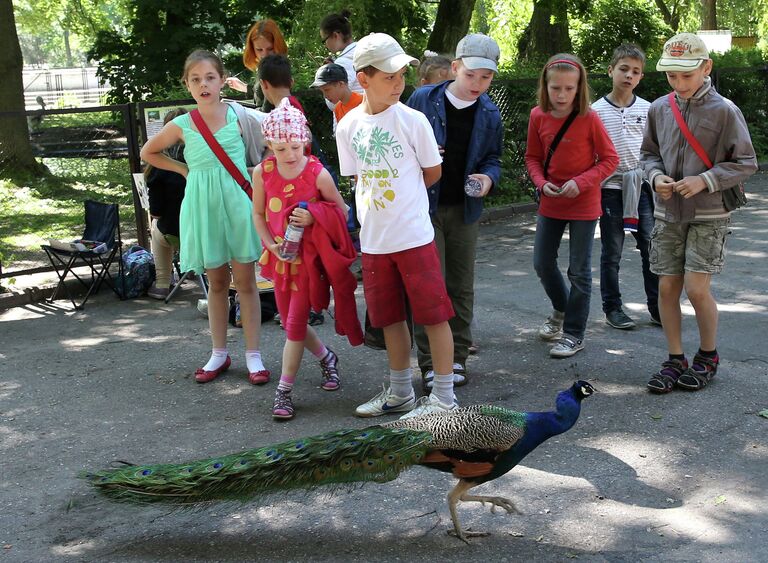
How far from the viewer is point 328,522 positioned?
4160mm

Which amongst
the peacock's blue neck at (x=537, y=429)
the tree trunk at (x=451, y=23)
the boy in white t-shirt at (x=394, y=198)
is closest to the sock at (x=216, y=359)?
the boy in white t-shirt at (x=394, y=198)

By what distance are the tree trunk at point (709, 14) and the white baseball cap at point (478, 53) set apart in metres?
29.4

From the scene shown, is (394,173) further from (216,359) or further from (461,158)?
(216,359)

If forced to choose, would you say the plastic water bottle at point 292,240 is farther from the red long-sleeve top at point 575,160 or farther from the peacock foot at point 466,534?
the peacock foot at point 466,534

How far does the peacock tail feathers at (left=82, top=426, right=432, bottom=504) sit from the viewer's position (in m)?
3.87

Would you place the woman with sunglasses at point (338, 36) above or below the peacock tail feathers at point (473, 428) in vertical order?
above

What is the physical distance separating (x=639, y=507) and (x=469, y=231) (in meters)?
2.12

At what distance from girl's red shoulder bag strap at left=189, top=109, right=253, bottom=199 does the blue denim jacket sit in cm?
119

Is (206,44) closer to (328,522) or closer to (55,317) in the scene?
(55,317)

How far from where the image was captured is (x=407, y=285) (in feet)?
16.4

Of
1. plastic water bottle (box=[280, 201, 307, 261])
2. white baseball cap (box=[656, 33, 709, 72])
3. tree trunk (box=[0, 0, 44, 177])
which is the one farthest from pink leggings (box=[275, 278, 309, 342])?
tree trunk (box=[0, 0, 44, 177])

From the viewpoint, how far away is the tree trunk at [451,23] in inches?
649

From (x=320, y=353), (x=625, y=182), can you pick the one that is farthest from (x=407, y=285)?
(x=625, y=182)

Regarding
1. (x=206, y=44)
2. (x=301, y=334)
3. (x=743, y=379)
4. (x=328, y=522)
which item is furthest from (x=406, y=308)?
(x=206, y=44)
